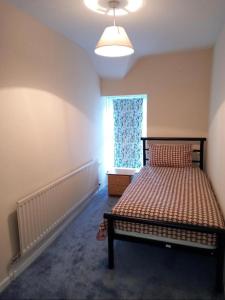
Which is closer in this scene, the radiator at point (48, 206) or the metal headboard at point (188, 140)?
the radiator at point (48, 206)

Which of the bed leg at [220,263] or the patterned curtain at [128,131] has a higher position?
the patterned curtain at [128,131]

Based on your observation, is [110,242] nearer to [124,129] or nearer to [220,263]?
[220,263]

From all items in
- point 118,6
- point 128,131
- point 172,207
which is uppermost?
point 118,6

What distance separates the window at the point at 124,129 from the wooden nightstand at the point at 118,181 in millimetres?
543

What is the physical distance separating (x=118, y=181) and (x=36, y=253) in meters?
1.68

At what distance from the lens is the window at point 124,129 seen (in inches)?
153

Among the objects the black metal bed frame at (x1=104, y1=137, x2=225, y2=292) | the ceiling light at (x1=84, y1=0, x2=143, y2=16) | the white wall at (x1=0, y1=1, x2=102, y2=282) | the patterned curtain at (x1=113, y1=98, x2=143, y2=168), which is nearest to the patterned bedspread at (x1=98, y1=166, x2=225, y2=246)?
the black metal bed frame at (x1=104, y1=137, x2=225, y2=292)

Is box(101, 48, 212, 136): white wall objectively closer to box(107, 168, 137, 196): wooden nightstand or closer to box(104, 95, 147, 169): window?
box(104, 95, 147, 169): window

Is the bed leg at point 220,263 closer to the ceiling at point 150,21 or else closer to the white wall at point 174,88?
the ceiling at point 150,21

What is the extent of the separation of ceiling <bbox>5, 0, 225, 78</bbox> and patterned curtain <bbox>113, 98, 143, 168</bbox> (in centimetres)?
105

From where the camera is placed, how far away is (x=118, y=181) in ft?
11.7

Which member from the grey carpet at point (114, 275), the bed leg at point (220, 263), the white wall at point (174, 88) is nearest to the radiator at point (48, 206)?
the grey carpet at point (114, 275)

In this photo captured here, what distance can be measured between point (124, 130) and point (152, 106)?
2.21 ft

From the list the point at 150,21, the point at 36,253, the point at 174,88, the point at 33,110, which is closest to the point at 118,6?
the point at 150,21
